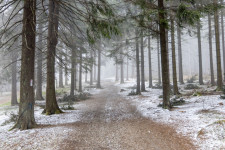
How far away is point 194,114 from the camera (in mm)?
6094

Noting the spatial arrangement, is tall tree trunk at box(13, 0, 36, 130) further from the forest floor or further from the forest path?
the forest path

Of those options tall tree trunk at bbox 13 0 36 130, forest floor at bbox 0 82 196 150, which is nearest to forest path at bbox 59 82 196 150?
forest floor at bbox 0 82 196 150

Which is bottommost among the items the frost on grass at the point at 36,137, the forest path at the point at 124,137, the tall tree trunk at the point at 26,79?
the forest path at the point at 124,137

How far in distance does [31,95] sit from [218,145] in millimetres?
6498

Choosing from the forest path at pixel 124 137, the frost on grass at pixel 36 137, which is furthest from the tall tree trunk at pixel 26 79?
Result: the forest path at pixel 124 137

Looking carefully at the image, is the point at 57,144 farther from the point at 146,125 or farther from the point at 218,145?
the point at 218,145

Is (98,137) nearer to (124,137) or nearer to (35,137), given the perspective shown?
(124,137)

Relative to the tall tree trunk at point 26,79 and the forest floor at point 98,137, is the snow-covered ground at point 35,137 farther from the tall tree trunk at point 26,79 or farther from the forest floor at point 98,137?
the tall tree trunk at point 26,79

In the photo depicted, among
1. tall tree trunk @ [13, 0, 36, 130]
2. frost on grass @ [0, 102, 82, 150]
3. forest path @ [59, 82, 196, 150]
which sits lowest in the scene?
forest path @ [59, 82, 196, 150]

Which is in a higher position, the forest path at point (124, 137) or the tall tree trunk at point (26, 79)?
the tall tree trunk at point (26, 79)

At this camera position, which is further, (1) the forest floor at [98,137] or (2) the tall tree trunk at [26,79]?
(2) the tall tree trunk at [26,79]

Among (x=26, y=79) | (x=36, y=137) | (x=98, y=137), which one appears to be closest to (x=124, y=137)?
(x=98, y=137)

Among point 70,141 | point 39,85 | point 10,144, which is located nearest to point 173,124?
point 70,141

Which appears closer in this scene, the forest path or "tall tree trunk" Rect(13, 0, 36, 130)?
the forest path
